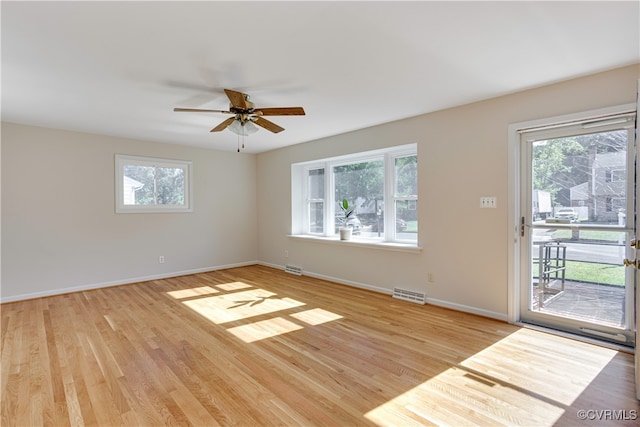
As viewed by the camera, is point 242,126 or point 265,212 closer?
point 242,126

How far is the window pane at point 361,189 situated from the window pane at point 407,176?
0.95 feet

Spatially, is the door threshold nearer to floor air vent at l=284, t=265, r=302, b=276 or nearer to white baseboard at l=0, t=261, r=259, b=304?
floor air vent at l=284, t=265, r=302, b=276

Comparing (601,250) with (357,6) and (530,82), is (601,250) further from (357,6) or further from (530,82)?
(357,6)

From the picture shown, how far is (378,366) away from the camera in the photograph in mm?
2387

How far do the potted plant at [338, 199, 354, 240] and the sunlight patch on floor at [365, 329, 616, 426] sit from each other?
268cm

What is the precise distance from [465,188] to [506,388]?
7.05 ft

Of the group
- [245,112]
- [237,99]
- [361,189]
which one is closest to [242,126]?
[245,112]

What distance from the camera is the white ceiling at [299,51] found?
1859 millimetres

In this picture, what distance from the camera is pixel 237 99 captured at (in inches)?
109

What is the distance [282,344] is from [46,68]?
3.06m

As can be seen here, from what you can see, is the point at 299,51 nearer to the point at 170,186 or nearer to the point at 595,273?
the point at 595,273

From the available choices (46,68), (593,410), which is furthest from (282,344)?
(46,68)

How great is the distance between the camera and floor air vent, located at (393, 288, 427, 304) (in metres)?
3.92

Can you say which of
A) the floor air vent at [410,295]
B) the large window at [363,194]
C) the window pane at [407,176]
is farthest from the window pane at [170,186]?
the floor air vent at [410,295]
